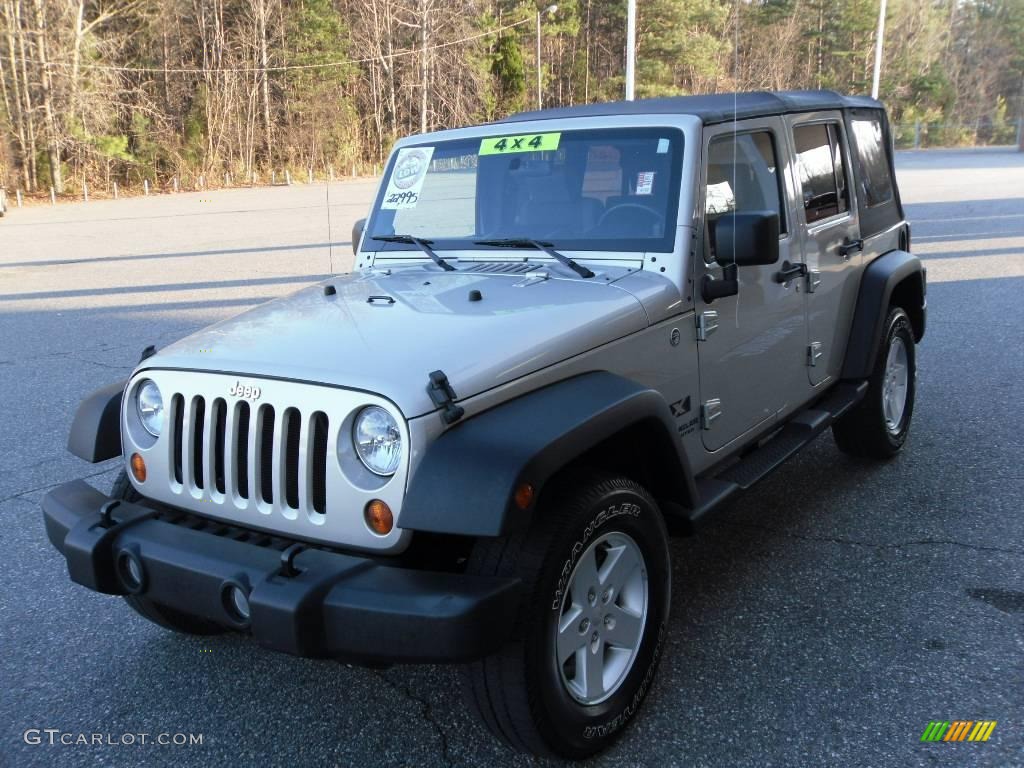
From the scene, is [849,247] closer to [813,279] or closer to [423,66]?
[813,279]

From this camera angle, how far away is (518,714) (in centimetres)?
248

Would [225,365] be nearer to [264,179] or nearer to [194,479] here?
[194,479]

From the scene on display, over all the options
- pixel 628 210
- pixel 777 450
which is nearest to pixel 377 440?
pixel 628 210

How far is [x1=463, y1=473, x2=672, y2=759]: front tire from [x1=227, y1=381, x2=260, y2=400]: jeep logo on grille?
30.2 inches

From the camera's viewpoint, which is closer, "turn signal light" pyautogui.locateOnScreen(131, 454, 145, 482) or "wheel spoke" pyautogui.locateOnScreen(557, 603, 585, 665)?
"wheel spoke" pyautogui.locateOnScreen(557, 603, 585, 665)

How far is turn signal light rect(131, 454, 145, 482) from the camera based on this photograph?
2922 mm

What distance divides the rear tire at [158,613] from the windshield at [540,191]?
1.53 m

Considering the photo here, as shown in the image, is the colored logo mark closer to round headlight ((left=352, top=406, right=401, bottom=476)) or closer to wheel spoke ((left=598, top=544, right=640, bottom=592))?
wheel spoke ((left=598, top=544, right=640, bottom=592))

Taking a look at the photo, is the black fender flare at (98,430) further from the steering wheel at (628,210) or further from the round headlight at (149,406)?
the steering wheel at (628,210)

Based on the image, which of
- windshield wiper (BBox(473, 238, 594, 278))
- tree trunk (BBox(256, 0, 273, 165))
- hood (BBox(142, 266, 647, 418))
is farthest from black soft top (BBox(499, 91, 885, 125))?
tree trunk (BBox(256, 0, 273, 165))

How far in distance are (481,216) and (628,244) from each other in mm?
718

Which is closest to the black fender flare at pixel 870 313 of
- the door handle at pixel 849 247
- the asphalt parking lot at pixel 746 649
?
the door handle at pixel 849 247

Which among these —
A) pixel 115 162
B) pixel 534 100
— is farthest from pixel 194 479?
pixel 534 100

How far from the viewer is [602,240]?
3523 millimetres
